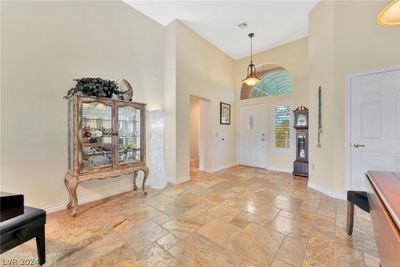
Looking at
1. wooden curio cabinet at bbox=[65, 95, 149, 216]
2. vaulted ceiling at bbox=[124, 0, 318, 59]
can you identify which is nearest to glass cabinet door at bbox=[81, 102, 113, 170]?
wooden curio cabinet at bbox=[65, 95, 149, 216]

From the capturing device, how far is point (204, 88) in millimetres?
4598

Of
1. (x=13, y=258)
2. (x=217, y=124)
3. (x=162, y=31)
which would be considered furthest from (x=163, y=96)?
(x=13, y=258)

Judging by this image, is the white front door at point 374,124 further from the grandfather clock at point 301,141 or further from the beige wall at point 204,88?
the beige wall at point 204,88

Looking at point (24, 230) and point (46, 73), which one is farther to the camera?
point (46, 73)

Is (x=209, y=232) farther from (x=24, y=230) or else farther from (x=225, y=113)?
(x=225, y=113)

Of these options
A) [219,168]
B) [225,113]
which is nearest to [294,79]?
[225,113]

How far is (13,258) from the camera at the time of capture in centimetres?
158

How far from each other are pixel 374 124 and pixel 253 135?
9.65 ft

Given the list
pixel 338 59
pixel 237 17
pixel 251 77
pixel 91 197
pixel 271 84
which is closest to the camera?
pixel 91 197

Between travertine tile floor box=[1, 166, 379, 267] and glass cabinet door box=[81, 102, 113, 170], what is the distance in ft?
2.37

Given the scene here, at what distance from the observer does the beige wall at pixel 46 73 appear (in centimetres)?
215

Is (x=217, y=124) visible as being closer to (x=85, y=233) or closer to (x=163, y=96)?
(x=163, y=96)

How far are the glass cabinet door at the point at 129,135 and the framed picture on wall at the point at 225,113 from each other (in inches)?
108

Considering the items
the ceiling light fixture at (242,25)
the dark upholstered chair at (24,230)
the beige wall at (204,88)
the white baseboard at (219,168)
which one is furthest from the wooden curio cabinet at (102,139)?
the ceiling light fixture at (242,25)
